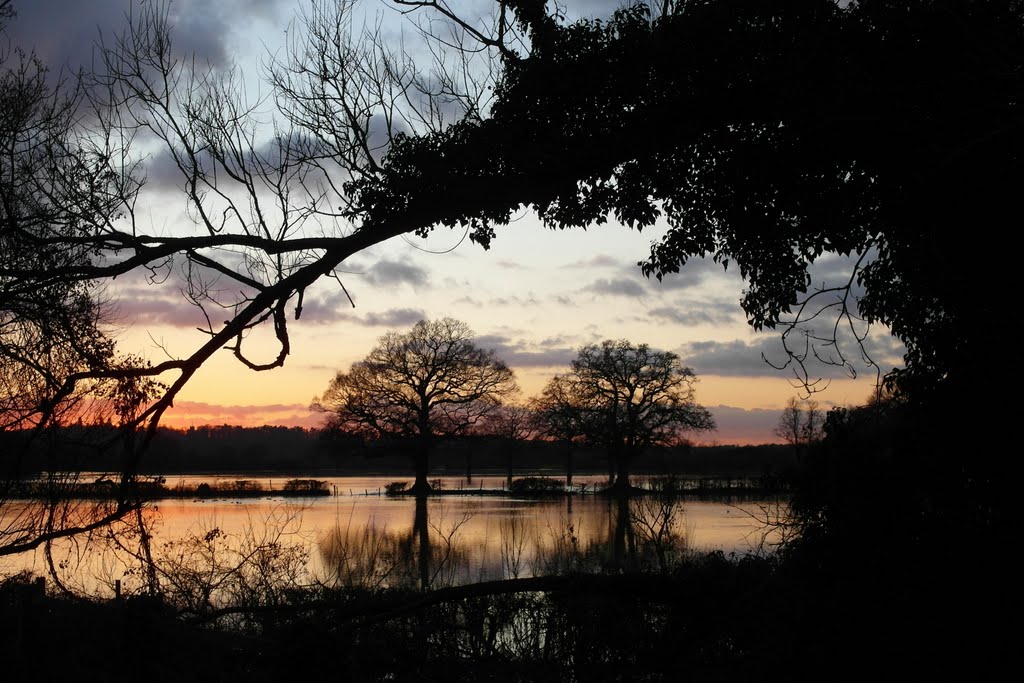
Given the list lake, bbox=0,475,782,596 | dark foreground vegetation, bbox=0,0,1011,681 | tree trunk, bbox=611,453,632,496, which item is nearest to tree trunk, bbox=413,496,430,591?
A: lake, bbox=0,475,782,596

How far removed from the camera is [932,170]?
21.9 ft

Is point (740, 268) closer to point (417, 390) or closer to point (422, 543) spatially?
point (422, 543)

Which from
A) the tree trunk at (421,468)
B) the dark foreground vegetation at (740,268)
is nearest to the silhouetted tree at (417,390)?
the tree trunk at (421,468)

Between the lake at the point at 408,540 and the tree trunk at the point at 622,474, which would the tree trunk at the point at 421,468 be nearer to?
the lake at the point at 408,540

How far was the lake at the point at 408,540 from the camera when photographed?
1382 centimetres

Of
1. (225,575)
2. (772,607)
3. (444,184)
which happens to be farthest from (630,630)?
(225,575)

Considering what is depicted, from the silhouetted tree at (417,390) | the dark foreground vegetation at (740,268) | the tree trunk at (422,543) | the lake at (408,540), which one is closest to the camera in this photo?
the dark foreground vegetation at (740,268)

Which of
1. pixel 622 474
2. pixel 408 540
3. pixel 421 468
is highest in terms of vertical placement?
pixel 421 468

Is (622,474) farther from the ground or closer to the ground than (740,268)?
closer to the ground

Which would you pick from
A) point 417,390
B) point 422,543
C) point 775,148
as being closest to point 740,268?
point 775,148

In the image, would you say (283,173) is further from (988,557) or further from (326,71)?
(988,557)

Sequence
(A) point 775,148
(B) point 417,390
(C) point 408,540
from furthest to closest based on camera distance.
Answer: (B) point 417,390 → (C) point 408,540 → (A) point 775,148

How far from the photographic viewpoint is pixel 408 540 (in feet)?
86.9

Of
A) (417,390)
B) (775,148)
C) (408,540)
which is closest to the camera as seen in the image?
(775,148)
